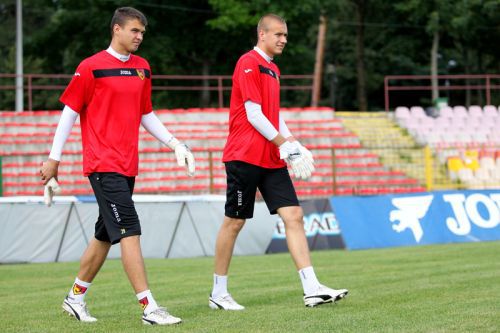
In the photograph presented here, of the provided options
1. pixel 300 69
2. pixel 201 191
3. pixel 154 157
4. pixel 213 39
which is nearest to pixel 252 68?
pixel 201 191

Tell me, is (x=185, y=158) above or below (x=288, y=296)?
above

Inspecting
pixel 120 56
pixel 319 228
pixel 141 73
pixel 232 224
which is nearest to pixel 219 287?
pixel 232 224

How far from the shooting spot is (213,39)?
144 feet

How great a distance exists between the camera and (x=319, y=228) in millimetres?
17562

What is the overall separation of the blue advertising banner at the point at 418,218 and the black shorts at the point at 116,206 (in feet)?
34.8

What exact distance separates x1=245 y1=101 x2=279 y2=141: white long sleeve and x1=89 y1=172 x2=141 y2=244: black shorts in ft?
3.66

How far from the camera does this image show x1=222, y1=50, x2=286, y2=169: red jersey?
7723mm

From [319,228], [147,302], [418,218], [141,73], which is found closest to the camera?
[147,302]

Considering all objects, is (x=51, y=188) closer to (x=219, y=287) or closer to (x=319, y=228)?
(x=219, y=287)

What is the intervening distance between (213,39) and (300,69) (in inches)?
200

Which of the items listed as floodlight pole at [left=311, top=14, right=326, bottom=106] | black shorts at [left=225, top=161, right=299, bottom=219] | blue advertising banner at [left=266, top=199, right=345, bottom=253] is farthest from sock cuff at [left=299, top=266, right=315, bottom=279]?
floodlight pole at [left=311, top=14, right=326, bottom=106]

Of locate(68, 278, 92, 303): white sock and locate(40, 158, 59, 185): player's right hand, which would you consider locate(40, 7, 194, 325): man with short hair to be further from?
locate(68, 278, 92, 303): white sock

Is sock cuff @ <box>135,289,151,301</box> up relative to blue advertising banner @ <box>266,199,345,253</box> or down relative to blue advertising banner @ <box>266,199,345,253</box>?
up

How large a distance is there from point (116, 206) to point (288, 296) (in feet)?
6.76
